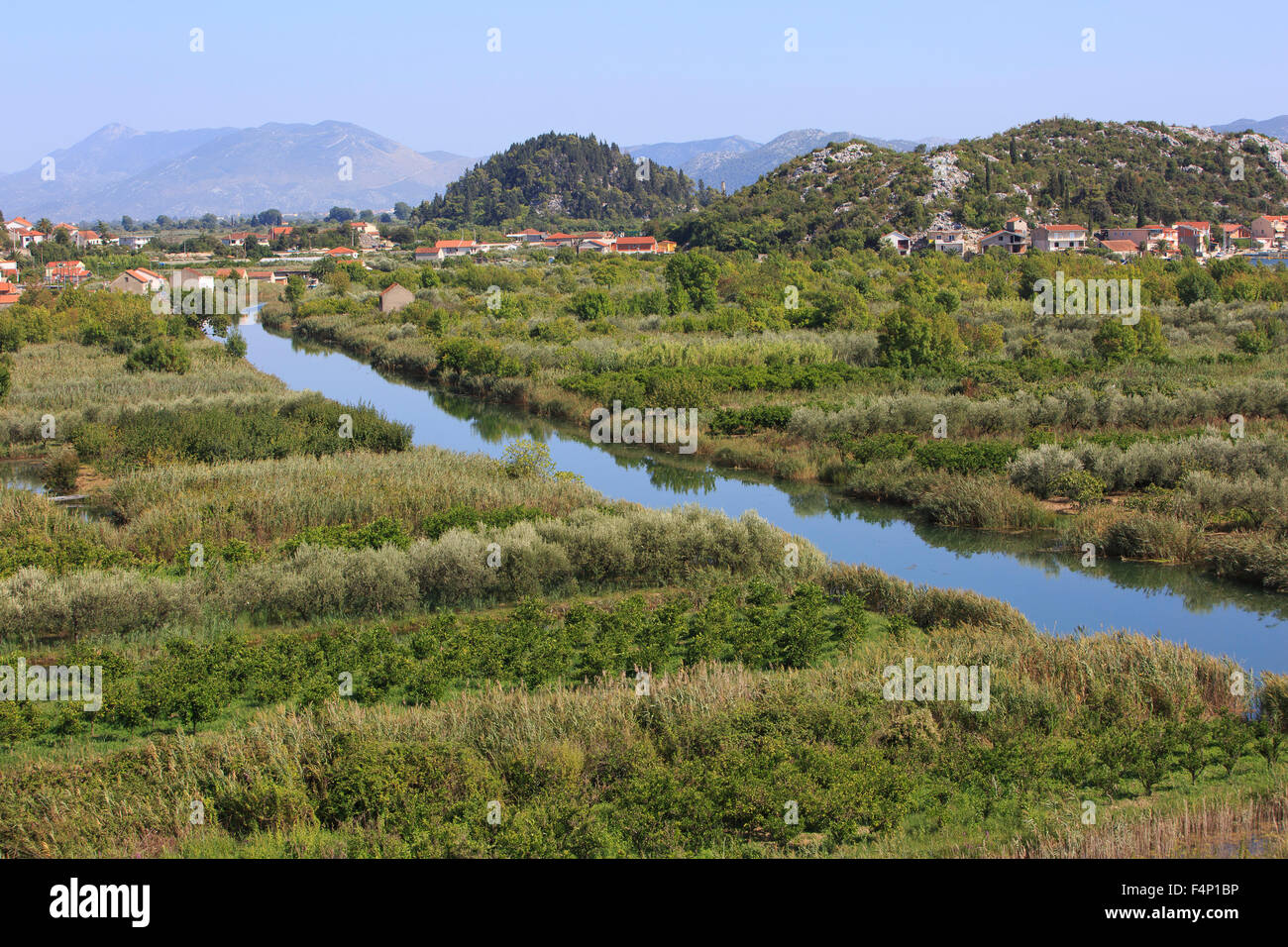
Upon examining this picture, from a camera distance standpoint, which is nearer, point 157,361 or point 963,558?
point 963,558

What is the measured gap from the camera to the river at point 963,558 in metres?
13.9

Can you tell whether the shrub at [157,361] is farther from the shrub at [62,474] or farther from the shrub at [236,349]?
the shrub at [62,474]

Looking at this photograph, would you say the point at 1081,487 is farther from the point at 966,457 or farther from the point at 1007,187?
the point at 1007,187

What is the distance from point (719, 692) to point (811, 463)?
13561 millimetres

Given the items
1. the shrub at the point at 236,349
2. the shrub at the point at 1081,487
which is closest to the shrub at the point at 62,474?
the shrub at the point at 236,349

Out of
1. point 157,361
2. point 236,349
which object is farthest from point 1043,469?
point 236,349

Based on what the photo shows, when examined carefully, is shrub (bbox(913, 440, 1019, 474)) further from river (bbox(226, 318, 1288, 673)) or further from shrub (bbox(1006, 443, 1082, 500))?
river (bbox(226, 318, 1288, 673))

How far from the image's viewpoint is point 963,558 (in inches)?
685

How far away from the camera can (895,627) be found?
40.7 feet

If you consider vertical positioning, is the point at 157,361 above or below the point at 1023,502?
above

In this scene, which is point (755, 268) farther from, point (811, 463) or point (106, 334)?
point (811, 463)

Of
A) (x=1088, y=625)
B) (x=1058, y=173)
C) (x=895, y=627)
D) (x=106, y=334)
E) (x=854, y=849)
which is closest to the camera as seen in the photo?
(x=854, y=849)

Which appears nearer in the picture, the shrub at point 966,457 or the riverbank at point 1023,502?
the riverbank at point 1023,502
